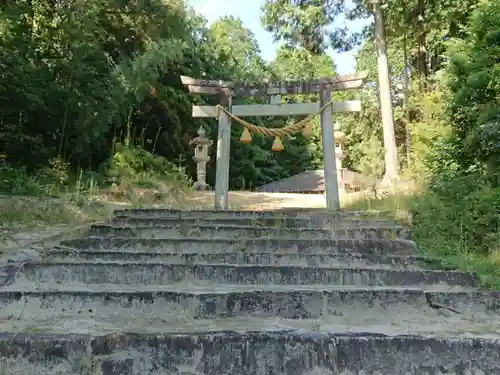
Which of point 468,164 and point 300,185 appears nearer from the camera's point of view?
point 468,164

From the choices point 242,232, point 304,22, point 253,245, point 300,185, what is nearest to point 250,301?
point 253,245

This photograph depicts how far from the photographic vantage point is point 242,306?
3781 millimetres

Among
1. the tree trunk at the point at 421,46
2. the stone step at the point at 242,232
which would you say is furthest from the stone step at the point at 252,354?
the tree trunk at the point at 421,46

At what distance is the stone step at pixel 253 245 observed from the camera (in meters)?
5.22

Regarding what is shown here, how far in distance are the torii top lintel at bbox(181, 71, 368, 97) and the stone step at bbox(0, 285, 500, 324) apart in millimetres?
5195

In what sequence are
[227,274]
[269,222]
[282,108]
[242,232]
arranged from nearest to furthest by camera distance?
[227,274] → [242,232] → [269,222] → [282,108]

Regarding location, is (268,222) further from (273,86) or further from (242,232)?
(273,86)

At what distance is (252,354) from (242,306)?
2.55 ft

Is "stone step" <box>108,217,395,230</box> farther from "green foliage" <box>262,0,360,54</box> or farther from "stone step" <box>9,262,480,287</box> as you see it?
"green foliage" <box>262,0,360,54</box>

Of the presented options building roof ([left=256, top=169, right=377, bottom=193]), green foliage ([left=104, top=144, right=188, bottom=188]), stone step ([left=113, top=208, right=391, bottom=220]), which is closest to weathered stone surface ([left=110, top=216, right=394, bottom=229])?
stone step ([left=113, top=208, right=391, bottom=220])

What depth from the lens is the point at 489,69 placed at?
7.07 m

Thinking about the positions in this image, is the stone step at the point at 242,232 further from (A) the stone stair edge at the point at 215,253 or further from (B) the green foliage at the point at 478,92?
(B) the green foliage at the point at 478,92

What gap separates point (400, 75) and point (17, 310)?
55.7ft

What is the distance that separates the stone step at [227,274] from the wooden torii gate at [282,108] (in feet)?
12.4
